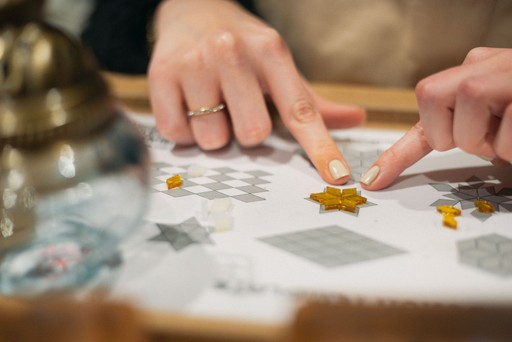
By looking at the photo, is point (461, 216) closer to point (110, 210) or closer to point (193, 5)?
point (110, 210)

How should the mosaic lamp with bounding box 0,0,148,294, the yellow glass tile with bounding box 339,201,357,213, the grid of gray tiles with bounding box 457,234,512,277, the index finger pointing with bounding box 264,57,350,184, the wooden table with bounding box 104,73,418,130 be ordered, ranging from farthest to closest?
the wooden table with bounding box 104,73,418,130
the index finger pointing with bounding box 264,57,350,184
the yellow glass tile with bounding box 339,201,357,213
the grid of gray tiles with bounding box 457,234,512,277
the mosaic lamp with bounding box 0,0,148,294

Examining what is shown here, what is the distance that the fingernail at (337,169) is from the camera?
0.67 meters

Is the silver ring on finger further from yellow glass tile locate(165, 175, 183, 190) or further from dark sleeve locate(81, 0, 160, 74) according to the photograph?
dark sleeve locate(81, 0, 160, 74)

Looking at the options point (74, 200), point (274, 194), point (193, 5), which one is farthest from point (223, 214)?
point (193, 5)

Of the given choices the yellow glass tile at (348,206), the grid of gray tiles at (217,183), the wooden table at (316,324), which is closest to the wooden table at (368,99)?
the grid of gray tiles at (217,183)

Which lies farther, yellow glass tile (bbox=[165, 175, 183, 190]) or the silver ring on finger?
the silver ring on finger

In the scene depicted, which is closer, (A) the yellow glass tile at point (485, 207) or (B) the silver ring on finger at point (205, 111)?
(A) the yellow glass tile at point (485, 207)

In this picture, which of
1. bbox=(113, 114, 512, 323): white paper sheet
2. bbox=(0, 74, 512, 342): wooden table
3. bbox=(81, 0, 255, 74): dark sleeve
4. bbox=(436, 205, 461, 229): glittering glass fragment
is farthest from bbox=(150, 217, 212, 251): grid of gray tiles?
bbox=(81, 0, 255, 74): dark sleeve

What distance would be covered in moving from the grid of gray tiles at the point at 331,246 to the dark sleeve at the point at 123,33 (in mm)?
606

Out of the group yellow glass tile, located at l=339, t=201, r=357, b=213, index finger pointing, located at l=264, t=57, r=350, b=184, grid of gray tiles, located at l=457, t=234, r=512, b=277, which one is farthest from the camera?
index finger pointing, located at l=264, t=57, r=350, b=184

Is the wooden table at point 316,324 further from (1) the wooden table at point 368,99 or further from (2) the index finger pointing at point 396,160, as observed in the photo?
(1) the wooden table at point 368,99

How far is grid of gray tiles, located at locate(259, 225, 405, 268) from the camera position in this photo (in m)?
0.50

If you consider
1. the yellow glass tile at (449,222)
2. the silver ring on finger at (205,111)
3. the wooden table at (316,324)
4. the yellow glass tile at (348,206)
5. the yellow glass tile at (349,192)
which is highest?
the wooden table at (316,324)

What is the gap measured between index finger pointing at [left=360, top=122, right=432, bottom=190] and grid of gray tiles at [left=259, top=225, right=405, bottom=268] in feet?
0.37
